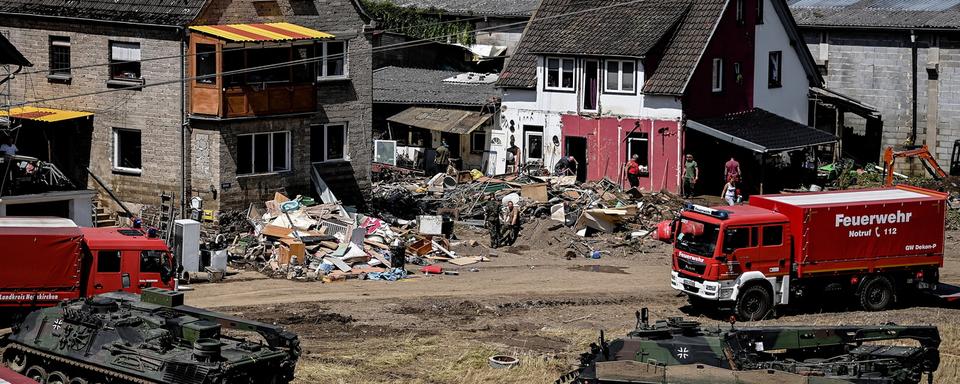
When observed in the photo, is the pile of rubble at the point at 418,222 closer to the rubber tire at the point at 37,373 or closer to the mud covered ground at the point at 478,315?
the mud covered ground at the point at 478,315

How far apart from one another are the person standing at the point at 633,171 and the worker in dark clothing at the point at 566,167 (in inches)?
78.3

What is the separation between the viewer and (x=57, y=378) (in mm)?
26656

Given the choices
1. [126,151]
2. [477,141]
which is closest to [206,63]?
[126,151]

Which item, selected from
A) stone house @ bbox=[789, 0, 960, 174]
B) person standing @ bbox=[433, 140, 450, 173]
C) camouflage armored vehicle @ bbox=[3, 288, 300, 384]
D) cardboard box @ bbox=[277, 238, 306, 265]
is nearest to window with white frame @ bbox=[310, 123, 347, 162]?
cardboard box @ bbox=[277, 238, 306, 265]

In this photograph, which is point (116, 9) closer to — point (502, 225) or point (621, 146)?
point (502, 225)

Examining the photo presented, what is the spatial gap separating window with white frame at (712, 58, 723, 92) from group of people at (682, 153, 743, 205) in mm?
2604

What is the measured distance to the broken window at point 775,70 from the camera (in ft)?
179

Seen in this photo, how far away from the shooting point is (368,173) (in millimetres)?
47094

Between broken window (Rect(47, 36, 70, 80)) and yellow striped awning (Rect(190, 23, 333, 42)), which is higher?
yellow striped awning (Rect(190, 23, 333, 42))

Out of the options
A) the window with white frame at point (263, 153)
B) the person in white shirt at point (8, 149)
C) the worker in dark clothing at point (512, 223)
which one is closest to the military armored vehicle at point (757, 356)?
the worker in dark clothing at point (512, 223)

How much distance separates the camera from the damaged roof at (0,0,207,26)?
136 ft

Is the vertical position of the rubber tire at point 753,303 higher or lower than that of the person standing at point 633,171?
lower

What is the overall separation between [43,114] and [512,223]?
13926 millimetres

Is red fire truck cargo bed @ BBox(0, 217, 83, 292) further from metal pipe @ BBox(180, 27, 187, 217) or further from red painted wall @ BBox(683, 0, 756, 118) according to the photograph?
red painted wall @ BBox(683, 0, 756, 118)
